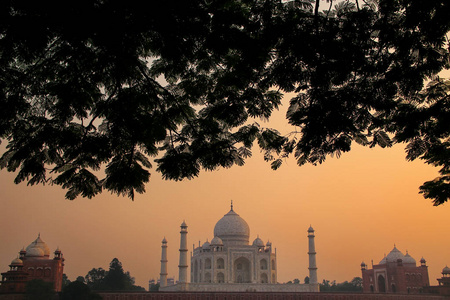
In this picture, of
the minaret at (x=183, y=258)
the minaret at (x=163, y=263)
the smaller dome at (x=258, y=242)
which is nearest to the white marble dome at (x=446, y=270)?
the smaller dome at (x=258, y=242)

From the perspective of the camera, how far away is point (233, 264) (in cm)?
4162

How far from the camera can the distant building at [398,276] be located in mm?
44844

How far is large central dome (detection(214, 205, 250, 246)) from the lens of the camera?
43.9 m

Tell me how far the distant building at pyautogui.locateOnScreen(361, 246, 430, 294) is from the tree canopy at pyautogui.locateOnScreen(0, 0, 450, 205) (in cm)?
4320

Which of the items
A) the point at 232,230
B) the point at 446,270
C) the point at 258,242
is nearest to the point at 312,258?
the point at 258,242

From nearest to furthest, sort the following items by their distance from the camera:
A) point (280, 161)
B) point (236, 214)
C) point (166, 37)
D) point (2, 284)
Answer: point (166, 37), point (280, 161), point (2, 284), point (236, 214)

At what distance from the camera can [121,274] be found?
49.7 meters

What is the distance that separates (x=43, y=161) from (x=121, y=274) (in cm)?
4765

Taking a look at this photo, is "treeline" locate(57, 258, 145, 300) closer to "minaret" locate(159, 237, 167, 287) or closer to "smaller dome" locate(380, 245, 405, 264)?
"minaret" locate(159, 237, 167, 287)

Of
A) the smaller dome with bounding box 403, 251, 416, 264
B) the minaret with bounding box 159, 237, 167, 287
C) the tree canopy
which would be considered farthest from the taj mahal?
the tree canopy

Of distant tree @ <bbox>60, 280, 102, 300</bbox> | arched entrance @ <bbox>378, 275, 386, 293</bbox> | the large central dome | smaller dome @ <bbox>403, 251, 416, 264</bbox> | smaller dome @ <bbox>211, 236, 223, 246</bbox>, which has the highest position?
the large central dome

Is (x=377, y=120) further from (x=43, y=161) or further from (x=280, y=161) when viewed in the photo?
(x=43, y=161)

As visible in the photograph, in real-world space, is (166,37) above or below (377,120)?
above

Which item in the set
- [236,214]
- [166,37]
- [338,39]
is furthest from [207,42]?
[236,214]
